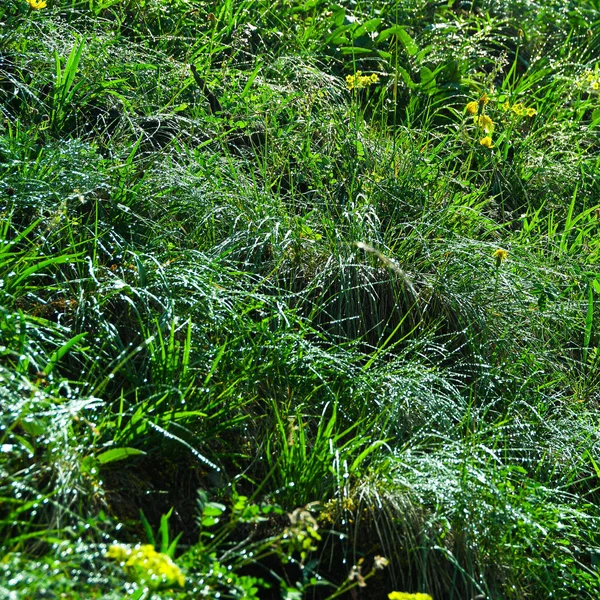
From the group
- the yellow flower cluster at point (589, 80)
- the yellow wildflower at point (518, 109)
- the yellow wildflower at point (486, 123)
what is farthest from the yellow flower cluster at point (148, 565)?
the yellow flower cluster at point (589, 80)

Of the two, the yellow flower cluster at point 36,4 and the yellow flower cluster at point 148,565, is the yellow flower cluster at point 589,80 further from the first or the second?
the yellow flower cluster at point 148,565

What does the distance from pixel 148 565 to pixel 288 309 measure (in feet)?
4.50

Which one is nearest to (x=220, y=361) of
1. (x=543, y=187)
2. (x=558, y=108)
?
(x=543, y=187)

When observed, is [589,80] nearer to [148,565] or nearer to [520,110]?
[520,110]

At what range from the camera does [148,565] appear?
1.82m

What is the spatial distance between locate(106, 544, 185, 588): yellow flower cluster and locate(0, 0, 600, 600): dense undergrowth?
10mm

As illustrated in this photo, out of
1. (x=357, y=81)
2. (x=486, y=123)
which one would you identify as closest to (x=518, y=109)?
(x=486, y=123)

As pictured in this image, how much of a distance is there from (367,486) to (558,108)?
3.14 m

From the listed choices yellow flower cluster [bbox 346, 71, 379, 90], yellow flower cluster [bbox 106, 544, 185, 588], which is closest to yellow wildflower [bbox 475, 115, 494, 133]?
yellow flower cluster [bbox 346, 71, 379, 90]

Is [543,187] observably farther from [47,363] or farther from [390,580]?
[47,363]

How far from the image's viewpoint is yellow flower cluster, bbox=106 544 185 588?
1.76 metres

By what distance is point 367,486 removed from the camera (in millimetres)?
2531

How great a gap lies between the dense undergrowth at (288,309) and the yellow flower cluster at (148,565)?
0.03 feet

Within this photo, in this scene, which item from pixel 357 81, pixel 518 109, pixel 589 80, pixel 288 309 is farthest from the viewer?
pixel 589 80
